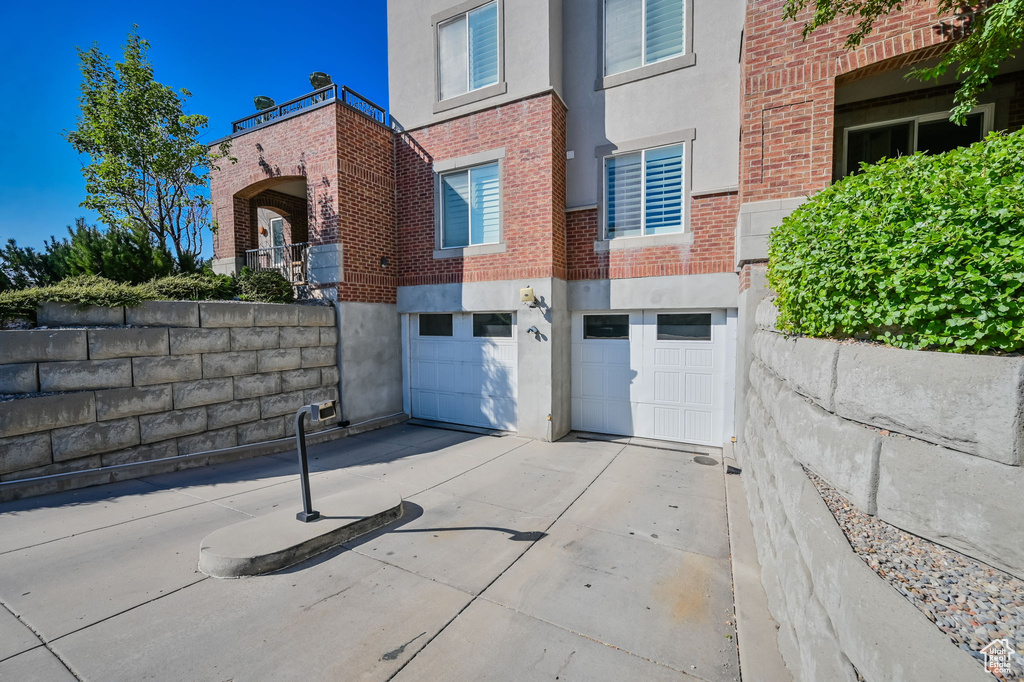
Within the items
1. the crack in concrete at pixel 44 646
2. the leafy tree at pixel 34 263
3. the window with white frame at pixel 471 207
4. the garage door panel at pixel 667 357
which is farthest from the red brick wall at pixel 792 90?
the leafy tree at pixel 34 263

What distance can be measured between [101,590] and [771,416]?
227 inches

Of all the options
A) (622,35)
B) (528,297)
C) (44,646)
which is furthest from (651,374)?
(44,646)

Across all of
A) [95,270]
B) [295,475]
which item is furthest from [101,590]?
[95,270]

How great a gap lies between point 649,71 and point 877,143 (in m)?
3.91

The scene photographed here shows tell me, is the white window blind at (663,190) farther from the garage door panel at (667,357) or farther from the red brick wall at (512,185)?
the garage door panel at (667,357)

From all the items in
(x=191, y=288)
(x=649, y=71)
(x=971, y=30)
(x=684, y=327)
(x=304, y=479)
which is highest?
(x=649, y=71)

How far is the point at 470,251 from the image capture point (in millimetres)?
8812

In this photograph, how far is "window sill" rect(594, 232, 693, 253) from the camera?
24.4ft

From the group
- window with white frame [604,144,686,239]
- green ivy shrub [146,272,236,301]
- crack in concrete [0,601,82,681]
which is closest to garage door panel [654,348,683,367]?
window with white frame [604,144,686,239]

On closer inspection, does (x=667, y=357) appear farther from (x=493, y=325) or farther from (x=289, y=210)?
(x=289, y=210)

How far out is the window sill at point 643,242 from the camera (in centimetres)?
744

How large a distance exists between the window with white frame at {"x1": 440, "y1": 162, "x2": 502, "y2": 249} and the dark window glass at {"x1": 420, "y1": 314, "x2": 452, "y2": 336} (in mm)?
1584

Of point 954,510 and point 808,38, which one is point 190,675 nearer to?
point 954,510

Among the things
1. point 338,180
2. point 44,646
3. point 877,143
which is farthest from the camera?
point 338,180
